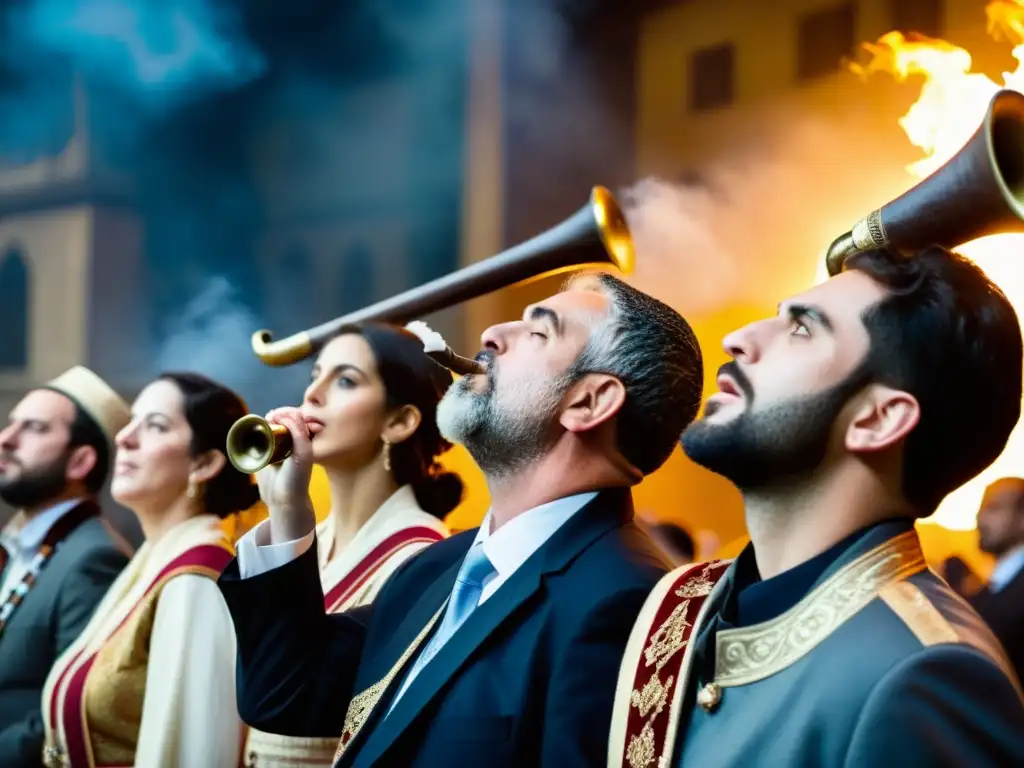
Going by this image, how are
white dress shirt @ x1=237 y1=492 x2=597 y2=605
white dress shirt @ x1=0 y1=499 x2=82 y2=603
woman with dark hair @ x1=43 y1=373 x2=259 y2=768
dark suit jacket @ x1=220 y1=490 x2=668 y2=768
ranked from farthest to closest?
1. white dress shirt @ x1=0 y1=499 x2=82 y2=603
2. woman with dark hair @ x1=43 y1=373 x2=259 y2=768
3. white dress shirt @ x1=237 y1=492 x2=597 y2=605
4. dark suit jacket @ x1=220 y1=490 x2=668 y2=768

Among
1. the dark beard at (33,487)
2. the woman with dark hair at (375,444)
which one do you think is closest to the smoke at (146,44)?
the dark beard at (33,487)

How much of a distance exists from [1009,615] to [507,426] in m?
2.11

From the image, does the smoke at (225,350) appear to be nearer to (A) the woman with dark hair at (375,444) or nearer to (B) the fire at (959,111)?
(A) the woman with dark hair at (375,444)

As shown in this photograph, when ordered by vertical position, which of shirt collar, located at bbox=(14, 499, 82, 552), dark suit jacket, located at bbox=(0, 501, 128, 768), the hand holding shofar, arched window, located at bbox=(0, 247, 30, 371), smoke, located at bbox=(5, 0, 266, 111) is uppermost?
smoke, located at bbox=(5, 0, 266, 111)

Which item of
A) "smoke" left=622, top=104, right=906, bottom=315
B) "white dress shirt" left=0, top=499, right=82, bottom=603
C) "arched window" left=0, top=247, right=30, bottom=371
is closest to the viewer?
"white dress shirt" left=0, top=499, right=82, bottom=603

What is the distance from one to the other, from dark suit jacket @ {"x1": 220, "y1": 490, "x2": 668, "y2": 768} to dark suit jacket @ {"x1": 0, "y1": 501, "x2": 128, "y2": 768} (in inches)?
52.8

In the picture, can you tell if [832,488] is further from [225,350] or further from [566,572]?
[225,350]

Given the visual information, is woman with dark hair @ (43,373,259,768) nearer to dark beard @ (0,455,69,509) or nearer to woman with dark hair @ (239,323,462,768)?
woman with dark hair @ (239,323,462,768)

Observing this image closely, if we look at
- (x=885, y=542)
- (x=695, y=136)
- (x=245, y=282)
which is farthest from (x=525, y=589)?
(x=245, y=282)

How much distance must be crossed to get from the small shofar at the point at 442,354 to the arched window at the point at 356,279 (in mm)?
4030

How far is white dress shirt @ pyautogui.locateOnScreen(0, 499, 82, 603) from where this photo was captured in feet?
13.0

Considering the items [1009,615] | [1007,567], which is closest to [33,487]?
[1009,615]

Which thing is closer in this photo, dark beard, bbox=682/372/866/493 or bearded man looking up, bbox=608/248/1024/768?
bearded man looking up, bbox=608/248/1024/768

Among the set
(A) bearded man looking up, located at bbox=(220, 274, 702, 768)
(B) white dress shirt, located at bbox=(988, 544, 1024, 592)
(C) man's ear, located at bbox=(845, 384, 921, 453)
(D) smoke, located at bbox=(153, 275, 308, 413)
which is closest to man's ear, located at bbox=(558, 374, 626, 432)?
(A) bearded man looking up, located at bbox=(220, 274, 702, 768)
